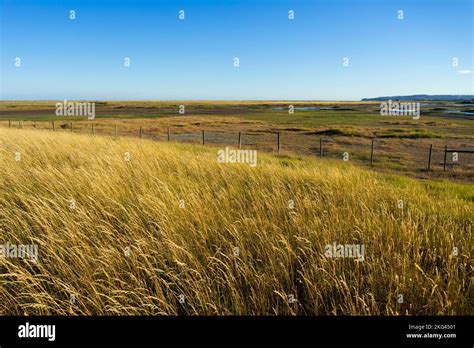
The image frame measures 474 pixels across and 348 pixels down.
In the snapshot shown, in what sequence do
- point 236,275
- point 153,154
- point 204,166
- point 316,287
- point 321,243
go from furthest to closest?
point 153,154, point 204,166, point 321,243, point 236,275, point 316,287

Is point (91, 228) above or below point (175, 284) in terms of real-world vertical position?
above

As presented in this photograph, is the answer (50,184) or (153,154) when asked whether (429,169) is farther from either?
(50,184)

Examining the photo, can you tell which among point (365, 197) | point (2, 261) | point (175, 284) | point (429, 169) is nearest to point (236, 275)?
point (175, 284)

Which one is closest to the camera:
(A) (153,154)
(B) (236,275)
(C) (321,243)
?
(B) (236,275)

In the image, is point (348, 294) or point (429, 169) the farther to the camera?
point (429, 169)

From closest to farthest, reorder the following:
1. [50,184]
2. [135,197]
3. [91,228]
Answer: [91,228]
[135,197]
[50,184]

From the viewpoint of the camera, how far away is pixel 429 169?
662 inches

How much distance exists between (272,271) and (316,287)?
0.37 meters

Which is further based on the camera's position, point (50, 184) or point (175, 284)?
point (50, 184)

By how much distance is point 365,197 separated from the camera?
435 centimetres

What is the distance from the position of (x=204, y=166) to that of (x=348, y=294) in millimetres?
4218
